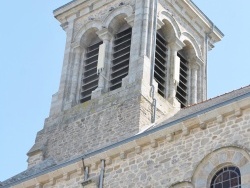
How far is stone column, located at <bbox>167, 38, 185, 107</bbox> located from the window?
27.5 feet

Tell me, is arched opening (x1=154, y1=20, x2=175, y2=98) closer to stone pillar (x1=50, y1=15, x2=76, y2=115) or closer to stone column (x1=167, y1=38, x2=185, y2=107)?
stone column (x1=167, y1=38, x2=185, y2=107)

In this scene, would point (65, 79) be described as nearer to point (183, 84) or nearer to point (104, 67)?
point (104, 67)

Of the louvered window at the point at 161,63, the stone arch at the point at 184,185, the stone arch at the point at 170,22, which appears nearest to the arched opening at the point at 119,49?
the louvered window at the point at 161,63

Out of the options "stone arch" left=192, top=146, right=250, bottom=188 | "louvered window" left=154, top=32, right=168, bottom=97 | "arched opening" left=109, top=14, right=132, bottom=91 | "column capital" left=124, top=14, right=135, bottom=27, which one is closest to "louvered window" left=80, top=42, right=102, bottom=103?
"arched opening" left=109, top=14, right=132, bottom=91

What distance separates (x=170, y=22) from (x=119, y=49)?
1992 millimetres

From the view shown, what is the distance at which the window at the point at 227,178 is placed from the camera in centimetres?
1387

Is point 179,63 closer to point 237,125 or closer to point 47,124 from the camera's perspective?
point 47,124

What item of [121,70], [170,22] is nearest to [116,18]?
[170,22]

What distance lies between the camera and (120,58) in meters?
23.5

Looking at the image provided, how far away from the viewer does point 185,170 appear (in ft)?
47.6

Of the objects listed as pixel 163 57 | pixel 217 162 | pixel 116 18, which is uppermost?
pixel 116 18

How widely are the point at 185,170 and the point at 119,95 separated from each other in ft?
24.1

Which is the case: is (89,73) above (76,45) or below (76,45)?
below

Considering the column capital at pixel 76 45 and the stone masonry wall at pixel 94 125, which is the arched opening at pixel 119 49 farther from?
the column capital at pixel 76 45
